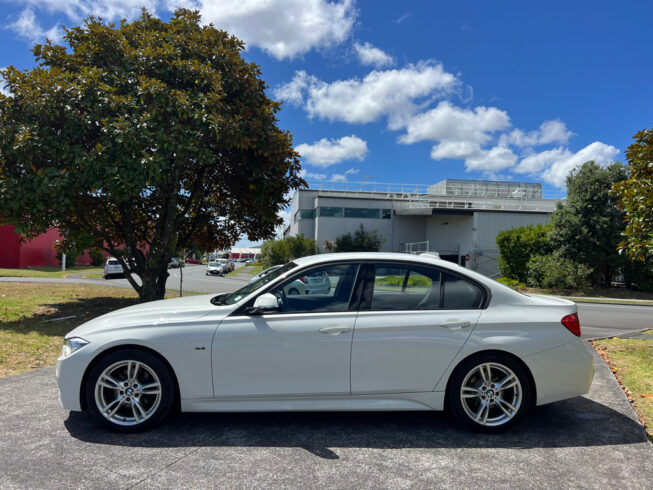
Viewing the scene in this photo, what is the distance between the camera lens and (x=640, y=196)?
20.8 feet

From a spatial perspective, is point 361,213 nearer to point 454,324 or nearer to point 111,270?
point 111,270

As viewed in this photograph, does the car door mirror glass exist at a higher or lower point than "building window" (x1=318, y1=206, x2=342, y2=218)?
lower

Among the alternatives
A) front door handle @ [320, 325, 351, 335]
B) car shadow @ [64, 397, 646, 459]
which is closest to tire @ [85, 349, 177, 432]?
car shadow @ [64, 397, 646, 459]

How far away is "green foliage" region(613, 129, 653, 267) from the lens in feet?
20.6

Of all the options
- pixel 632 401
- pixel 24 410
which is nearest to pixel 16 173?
pixel 24 410

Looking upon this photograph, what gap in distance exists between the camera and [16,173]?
9586 mm

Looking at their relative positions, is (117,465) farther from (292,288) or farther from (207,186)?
(207,186)

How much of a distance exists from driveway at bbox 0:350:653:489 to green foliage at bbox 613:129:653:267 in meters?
3.12

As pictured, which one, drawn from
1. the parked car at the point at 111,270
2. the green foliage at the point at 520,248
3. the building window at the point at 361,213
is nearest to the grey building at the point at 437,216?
the building window at the point at 361,213

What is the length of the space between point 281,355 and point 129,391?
1.31m

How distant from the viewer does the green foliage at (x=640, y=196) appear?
6.28 m

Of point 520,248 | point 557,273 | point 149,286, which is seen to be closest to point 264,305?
point 149,286

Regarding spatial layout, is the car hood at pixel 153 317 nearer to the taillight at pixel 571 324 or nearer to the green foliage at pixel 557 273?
the taillight at pixel 571 324

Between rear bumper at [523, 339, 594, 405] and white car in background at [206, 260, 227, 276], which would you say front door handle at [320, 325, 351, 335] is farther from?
white car in background at [206, 260, 227, 276]
